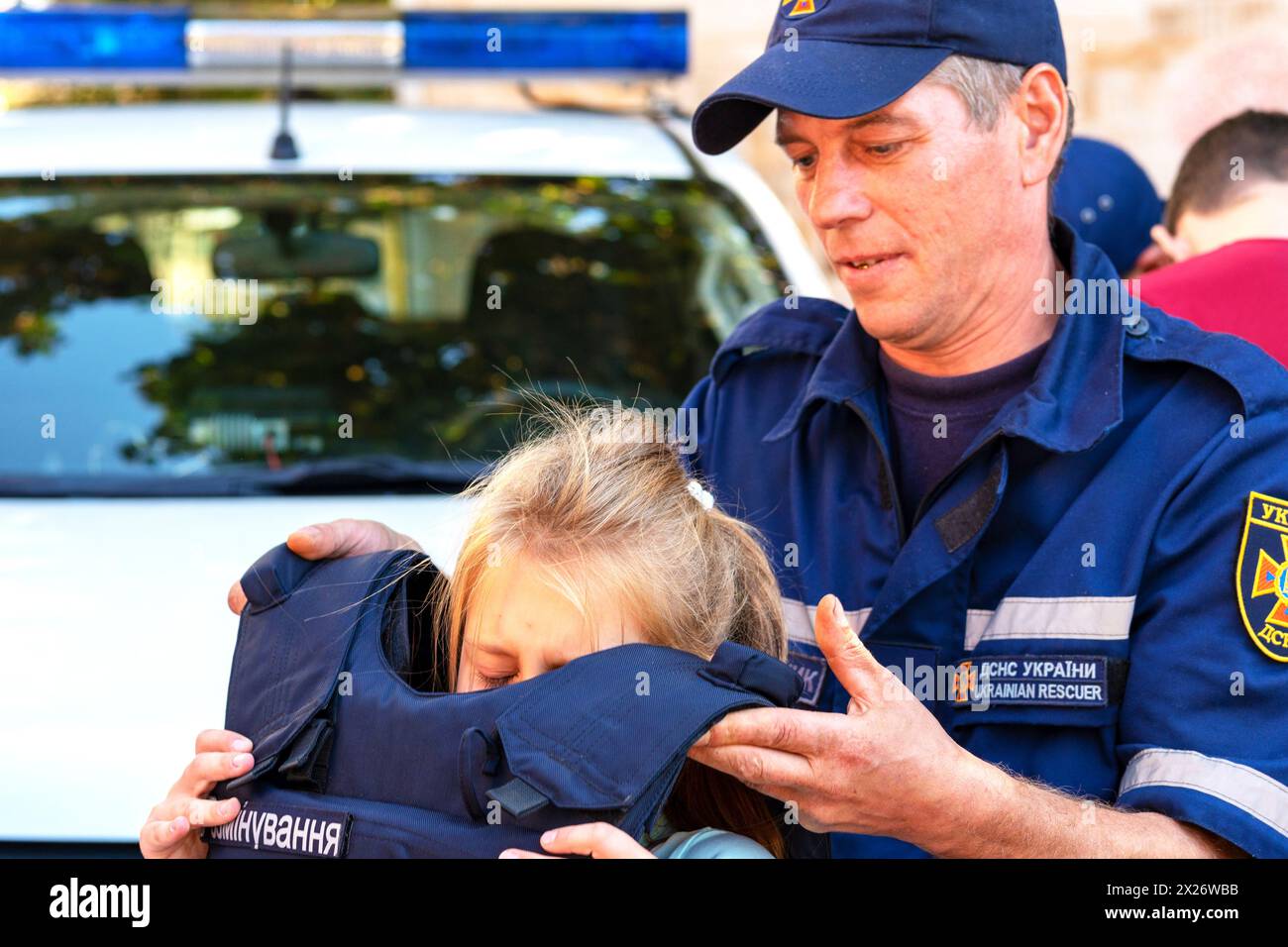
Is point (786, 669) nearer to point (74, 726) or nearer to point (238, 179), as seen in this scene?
point (74, 726)

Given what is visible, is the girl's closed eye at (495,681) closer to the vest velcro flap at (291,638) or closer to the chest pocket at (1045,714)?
the vest velcro flap at (291,638)

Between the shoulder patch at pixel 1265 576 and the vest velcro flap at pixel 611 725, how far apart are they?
0.61 metres

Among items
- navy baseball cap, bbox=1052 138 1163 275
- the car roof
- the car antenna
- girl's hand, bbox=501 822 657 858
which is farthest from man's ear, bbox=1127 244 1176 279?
girl's hand, bbox=501 822 657 858

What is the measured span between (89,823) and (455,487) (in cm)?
100

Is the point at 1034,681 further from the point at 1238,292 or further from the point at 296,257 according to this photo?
the point at 296,257

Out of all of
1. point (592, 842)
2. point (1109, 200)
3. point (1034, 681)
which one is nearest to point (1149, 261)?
point (1109, 200)

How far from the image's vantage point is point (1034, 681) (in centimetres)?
194

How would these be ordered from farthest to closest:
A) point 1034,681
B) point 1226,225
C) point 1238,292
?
point 1226,225, point 1238,292, point 1034,681

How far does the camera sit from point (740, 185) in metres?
3.58

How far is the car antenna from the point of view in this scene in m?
3.33

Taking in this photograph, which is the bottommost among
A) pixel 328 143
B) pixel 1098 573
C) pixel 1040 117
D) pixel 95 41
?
pixel 1098 573

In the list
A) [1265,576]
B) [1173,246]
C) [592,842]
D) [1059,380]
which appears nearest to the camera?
[592,842]

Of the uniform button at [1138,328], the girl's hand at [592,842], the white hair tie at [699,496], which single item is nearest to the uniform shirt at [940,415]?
the uniform button at [1138,328]

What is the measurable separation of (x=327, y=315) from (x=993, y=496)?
191 centimetres
